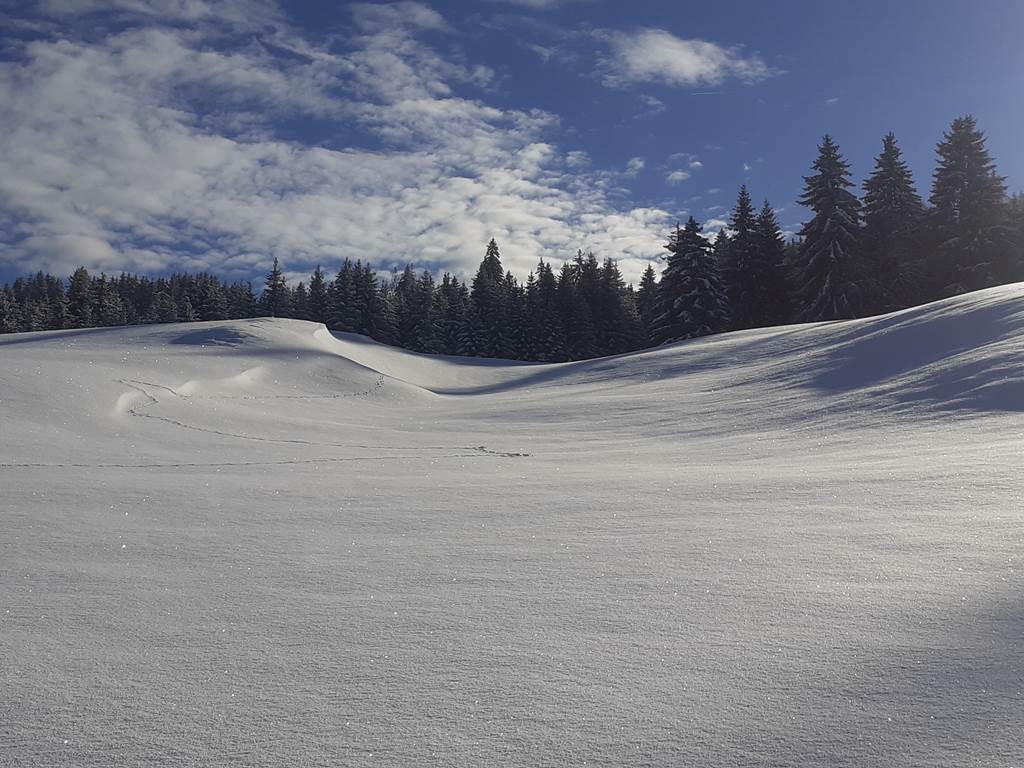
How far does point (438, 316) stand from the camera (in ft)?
177

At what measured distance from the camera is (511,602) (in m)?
2.96

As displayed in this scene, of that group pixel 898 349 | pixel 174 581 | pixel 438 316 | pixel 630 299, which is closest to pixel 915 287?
pixel 898 349

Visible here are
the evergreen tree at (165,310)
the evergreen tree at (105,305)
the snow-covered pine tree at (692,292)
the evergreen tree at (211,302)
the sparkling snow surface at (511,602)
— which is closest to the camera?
the sparkling snow surface at (511,602)

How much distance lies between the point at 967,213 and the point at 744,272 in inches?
380

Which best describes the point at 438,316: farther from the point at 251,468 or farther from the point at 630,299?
the point at 251,468

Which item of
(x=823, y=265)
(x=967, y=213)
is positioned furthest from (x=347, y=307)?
(x=967, y=213)

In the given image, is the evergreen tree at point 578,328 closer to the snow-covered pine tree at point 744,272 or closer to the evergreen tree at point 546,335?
the evergreen tree at point 546,335

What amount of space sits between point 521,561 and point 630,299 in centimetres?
5574

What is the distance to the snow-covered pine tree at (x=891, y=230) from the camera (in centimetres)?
3222

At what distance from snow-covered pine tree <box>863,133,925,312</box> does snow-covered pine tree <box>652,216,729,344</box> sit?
650 centimetres

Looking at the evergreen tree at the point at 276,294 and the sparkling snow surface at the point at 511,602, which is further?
the evergreen tree at the point at 276,294

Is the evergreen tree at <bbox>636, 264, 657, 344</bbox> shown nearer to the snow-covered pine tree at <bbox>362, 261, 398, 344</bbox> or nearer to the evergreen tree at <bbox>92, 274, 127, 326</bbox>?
the snow-covered pine tree at <bbox>362, 261, 398, 344</bbox>

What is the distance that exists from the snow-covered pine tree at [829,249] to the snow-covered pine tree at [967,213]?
3440 millimetres

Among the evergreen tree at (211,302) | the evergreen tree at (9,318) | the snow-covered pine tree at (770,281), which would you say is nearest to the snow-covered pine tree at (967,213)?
the snow-covered pine tree at (770,281)
